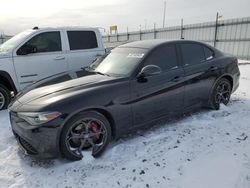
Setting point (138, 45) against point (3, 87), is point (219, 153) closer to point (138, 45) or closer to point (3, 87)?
point (138, 45)

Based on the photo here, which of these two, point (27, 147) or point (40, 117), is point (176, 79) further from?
point (27, 147)

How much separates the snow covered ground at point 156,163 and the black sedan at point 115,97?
237 mm

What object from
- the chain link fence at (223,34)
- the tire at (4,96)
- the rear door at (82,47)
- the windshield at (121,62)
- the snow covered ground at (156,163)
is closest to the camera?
the snow covered ground at (156,163)

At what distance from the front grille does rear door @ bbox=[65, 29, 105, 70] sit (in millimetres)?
3165

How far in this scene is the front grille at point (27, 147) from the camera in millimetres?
3092

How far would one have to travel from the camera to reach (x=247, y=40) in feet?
46.3

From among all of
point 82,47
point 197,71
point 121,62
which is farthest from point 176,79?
point 82,47

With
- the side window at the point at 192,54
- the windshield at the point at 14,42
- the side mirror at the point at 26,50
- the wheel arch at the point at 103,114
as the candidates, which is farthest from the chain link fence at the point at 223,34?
the wheel arch at the point at 103,114

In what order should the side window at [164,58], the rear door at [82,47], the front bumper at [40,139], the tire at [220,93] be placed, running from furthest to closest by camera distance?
the rear door at [82,47], the tire at [220,93], the side window at [164,58], the front bumper at [40,139]

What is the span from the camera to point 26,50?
5.56 m

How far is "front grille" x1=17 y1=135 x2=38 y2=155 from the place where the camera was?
309 centimetres

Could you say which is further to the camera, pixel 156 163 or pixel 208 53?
pixel 208 53

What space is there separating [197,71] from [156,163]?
80.7 inches

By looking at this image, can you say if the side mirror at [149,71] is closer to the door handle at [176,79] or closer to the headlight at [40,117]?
the door handle at [176,79]
